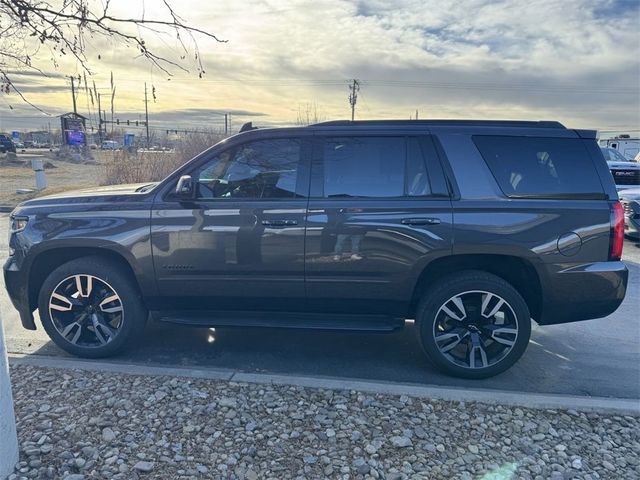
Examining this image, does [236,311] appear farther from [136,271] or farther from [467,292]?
[467,292]

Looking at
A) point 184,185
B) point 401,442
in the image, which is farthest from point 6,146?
point 401,442

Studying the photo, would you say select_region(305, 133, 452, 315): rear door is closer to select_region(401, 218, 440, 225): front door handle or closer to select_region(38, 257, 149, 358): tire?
select_region(401, 218, 440, 225): front door handle

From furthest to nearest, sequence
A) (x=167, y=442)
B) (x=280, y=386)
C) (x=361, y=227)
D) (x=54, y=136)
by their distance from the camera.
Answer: (x=54, y=136)
(x=361, y=227)
(x=280, y=386)
(x=167, y=442)

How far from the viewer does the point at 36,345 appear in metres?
4.30

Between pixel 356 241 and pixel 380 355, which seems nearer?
pixel 356 241

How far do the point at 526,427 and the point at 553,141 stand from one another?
212 cm

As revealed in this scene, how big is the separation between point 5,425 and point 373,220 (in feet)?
8.45

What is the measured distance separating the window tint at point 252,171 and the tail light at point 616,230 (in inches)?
95.5

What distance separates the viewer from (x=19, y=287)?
3.94 meters

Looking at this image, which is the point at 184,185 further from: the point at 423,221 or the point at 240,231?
the point at 423,221

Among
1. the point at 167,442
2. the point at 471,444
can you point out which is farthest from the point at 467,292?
the point at 167,442

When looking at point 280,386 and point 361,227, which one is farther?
point 361,227

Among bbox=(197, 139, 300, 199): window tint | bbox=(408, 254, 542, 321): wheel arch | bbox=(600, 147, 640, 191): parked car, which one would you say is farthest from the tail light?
bbox=(600, 147, 640, 191): parked car

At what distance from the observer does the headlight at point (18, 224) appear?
12.8 feet
